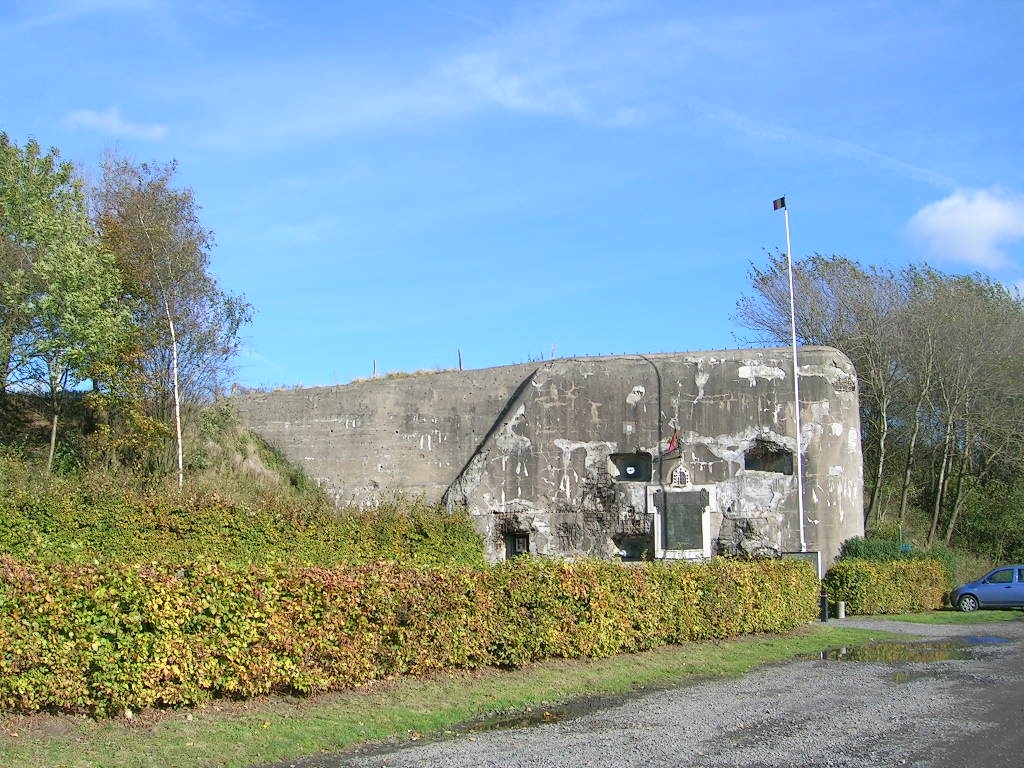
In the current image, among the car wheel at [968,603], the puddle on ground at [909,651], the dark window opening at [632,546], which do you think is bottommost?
the car wheel at [968,603]

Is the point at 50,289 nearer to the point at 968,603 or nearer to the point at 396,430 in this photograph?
the point at 396,430

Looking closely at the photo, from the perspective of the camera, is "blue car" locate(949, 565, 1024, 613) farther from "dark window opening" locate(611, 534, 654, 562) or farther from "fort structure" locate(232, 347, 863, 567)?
"dark window opening" locate(611, 534, 654, 562)

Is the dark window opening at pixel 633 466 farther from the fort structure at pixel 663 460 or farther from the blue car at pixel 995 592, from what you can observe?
the blue car at pixel 995 592

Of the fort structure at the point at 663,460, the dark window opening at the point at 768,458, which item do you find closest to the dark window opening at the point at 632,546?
the fort structure at the point at 663,460

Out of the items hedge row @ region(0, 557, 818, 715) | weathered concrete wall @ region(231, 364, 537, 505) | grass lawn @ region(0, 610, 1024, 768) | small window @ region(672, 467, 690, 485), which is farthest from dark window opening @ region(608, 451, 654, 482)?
grass lawn @ region(0, 610, 1024, 768)

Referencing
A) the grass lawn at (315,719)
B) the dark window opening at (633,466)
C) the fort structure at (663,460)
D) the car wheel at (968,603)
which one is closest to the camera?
the grass lawn at (315,719)

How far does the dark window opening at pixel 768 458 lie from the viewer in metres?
24.1

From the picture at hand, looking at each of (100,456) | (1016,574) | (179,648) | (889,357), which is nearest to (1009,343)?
(889,357)

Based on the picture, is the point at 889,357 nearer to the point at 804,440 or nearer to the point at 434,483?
the point at 804,440

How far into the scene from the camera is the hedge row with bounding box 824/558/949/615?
72.3ft

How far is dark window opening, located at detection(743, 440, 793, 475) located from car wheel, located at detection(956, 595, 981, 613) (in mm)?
5602

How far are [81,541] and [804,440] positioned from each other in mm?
16780

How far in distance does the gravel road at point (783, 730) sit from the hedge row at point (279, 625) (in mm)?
1859

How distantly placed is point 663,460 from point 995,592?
895 centimetres
